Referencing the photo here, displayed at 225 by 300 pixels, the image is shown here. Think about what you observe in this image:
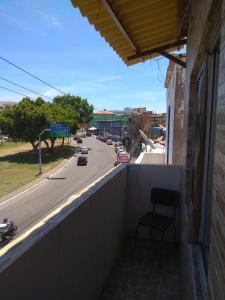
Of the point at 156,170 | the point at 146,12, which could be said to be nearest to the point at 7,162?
the point at 156,170

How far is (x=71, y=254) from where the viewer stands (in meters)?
2.37

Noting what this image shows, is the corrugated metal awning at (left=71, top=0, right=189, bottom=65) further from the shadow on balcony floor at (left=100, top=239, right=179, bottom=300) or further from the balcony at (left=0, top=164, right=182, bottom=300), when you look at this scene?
the shadow on balcony floor at (left=100, top=239, right=179, bottom=300)

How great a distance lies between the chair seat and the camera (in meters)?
3.94

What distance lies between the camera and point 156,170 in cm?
477

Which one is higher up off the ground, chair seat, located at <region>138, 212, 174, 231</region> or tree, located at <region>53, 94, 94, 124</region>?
tree, located at <region>53, 94, 94, 124</region>

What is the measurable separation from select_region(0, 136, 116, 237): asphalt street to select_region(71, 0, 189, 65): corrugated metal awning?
800 cm

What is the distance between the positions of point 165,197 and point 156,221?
0.53 m

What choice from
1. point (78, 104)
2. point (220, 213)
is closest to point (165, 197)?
point (220, 213)

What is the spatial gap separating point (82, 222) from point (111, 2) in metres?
1.89

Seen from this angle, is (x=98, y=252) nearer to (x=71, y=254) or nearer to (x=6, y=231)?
(x=71, y=254)

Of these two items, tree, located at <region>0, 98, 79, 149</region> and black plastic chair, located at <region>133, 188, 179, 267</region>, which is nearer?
black plastic chair, located at <region>133, 188, 179, 267</region>

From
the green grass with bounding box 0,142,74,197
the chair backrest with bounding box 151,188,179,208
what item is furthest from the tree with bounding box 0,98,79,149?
the chair backrest with bounding box 151,188,179,208

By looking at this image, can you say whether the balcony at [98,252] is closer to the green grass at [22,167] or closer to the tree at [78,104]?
the green grass at [22,167]

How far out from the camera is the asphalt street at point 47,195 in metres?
11.9
